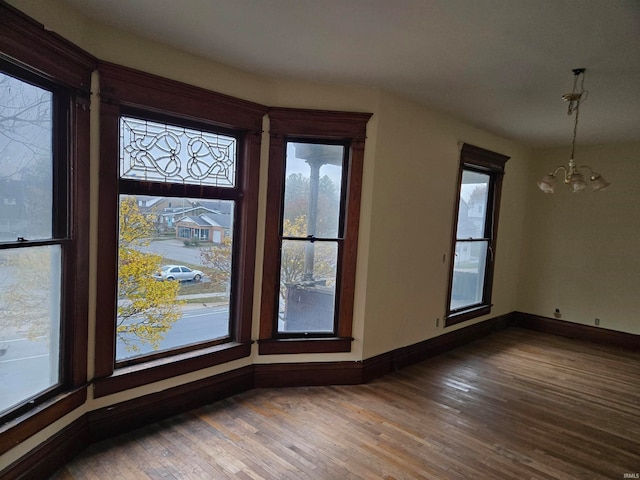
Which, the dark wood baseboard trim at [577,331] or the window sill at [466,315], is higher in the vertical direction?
the window sill at [466,315]

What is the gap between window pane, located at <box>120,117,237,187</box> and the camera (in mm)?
2664

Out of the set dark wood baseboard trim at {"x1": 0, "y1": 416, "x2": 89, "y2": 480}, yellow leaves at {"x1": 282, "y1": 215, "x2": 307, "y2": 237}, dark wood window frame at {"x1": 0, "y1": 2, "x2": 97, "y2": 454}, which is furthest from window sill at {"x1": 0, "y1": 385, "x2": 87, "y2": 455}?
yellow leaves at {"x1": 282, "y1": 215, "x2": 307, "y2": 237}

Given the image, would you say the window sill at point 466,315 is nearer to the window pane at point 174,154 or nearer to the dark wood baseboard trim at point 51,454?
the window pane at point 174,154

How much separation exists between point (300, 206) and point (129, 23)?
5.92ft

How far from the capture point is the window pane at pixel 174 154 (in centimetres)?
266

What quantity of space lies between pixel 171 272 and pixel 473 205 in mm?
3858

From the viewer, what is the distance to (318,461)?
98.0 inches

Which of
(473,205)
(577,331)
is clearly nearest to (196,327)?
(473,205)

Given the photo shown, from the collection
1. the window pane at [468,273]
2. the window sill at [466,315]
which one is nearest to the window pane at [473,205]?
the window pane at [468,273]

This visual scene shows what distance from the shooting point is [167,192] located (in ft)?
9.31

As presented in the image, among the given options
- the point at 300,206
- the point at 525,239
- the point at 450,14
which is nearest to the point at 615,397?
the point at 525,239

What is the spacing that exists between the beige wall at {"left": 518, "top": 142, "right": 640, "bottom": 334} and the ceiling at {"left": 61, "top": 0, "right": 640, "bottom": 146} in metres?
2.01

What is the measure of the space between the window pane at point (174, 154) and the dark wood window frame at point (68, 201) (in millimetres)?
312

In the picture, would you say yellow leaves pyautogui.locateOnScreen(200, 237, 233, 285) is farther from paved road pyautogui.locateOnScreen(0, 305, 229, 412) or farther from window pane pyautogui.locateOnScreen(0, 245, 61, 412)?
window pane pyautogui.locateOnScreen(0, 245, 61, 412)
